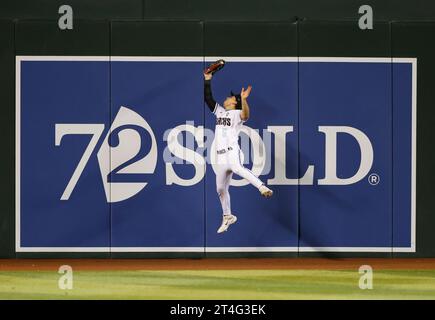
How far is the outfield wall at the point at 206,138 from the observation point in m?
16.5

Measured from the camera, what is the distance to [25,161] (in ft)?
54.1

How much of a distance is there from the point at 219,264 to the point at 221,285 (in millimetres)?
2251

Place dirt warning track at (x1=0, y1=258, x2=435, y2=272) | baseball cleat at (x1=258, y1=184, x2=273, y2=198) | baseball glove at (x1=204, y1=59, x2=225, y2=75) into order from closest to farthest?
dirt warning track at (x1=0, y1=258, x2=435, y2=272) < baseball cleat at (x1=258, y1=184, x2=273, y2=198) < baseball glove at (x1=204, y1=59, x2=225, y2=75)

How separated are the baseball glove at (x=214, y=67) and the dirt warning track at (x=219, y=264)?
116 inches

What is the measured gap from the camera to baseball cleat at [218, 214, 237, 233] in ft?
54.2

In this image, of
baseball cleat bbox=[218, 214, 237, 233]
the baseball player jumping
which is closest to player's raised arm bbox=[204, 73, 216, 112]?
the baseball player jumping

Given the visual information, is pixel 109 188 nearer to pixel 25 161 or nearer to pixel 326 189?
pixel 25 161

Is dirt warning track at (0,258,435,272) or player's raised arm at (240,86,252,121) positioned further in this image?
player's raised arm at (240,86,252,121)

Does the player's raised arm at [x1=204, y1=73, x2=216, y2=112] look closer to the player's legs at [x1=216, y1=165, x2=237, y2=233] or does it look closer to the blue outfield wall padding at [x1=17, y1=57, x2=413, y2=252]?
the blue outfield wall padding at [x1=17, y1=57, x2=413, y2=252]

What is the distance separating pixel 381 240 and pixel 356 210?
613 mm

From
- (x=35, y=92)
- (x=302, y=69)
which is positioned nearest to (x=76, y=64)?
(x=35, y=92)

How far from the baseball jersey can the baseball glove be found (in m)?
0.55
